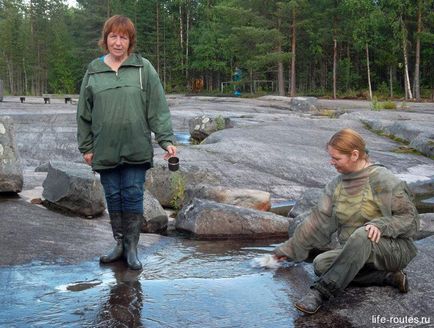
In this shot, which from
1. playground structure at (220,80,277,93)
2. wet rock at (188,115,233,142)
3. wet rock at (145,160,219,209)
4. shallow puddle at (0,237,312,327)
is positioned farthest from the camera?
playground structure at (220,80,277,93)

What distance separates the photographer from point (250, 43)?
40.8 metres

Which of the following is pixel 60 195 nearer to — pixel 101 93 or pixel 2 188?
pixel 2 188

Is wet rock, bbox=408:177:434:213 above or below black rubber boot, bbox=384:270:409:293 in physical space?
below

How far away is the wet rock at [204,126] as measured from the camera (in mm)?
16306

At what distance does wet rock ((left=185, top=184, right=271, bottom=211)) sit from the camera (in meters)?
7.89

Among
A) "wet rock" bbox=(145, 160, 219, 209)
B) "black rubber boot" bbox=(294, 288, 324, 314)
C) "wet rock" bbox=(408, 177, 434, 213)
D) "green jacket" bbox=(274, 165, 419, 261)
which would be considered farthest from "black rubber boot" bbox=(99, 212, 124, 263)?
"wet rock" bbox=(408, 177, 434, 213)

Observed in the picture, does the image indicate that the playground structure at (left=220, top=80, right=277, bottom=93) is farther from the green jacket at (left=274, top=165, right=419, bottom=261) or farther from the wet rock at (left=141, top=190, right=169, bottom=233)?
the green jacket at (left=274, top=165, right=419, bottom=261)

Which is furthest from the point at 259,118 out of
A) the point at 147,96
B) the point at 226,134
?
the point at 147,96

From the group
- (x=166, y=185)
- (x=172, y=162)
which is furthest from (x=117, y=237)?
(x=166, y=185)

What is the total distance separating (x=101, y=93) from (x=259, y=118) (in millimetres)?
15376

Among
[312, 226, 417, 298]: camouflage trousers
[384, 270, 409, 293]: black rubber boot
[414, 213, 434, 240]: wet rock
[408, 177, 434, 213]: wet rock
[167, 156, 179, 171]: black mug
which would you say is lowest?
[408, 177, 434, 213]: wet rock

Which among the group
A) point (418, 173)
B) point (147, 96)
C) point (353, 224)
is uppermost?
point (147, 96)

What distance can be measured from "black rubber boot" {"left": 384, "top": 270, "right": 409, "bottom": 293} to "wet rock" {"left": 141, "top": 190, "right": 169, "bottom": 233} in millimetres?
3352

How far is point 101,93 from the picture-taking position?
414 centimetres
